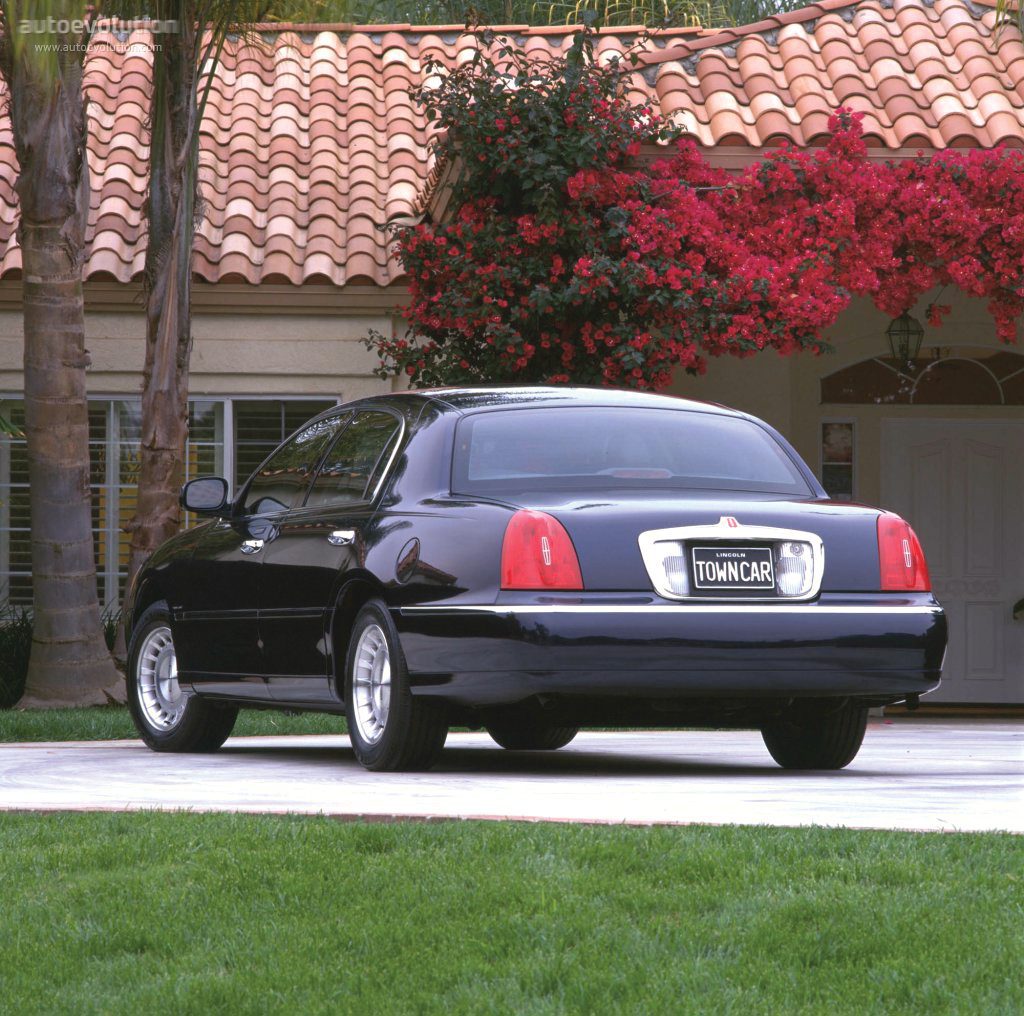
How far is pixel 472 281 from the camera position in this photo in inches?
543

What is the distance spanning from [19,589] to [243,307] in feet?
9.78

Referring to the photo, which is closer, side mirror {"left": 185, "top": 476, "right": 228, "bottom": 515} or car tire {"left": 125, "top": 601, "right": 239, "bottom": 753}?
side mirror {"left": 185, "top": 476, "right": 228, "bottom": 515}

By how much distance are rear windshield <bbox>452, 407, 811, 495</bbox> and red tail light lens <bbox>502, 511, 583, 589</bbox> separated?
46cm

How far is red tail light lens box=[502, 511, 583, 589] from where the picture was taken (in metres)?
7.23

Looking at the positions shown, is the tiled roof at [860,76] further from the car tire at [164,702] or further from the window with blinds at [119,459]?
the car tire at [164,702]

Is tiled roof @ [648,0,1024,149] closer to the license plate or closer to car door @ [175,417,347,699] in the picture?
car door @ [175,417,347,699]

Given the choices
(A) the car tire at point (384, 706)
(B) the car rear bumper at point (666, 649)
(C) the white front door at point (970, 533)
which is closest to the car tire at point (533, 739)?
(A) the car tire at point (384, 706)

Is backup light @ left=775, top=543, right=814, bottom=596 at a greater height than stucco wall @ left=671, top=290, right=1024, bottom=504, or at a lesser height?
lesser

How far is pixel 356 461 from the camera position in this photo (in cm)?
849

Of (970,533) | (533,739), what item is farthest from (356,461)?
(970,533)

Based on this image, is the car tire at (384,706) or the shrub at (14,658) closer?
the car tire at (384,706)

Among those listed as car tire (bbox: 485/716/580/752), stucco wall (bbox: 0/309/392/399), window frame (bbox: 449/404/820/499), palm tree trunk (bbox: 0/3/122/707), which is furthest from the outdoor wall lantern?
window frame (bbox: 449/404/820/499)

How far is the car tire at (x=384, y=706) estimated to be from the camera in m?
7.60

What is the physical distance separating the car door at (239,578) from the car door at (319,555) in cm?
11
